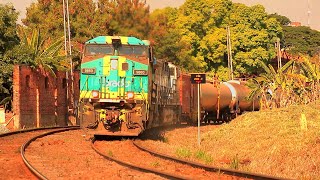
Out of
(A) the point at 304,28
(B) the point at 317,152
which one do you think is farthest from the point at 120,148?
(A) the point at 304,28

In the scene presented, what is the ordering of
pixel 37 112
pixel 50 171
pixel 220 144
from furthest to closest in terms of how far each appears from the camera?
pixel 37 112 → pixel 220 144 → pixel 50 171

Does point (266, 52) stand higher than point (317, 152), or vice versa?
point (266, 52)

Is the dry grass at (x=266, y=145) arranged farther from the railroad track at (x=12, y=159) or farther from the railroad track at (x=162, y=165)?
the railroad track at (x=12, y=159)

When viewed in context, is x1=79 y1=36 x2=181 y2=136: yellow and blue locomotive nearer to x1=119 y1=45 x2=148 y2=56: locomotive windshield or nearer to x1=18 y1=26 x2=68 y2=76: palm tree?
x1=119 y1=45 x2=148 y2=56: locomotive windshield

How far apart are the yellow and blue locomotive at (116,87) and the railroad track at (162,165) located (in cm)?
92

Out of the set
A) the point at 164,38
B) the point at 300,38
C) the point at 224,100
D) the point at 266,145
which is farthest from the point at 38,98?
the point at 300,38

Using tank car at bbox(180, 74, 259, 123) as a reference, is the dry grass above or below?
below

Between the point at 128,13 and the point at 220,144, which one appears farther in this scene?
the point at 128,13

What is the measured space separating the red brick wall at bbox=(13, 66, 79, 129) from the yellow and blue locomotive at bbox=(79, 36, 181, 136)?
39.1 feet

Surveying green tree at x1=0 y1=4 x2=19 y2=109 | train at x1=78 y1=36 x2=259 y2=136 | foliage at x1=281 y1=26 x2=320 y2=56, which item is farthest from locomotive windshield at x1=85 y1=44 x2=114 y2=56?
foliage at x1=281 y1=26 x2=320 y2=56

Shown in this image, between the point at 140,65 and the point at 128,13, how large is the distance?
88.3 feet

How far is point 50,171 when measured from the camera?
12.2 meters

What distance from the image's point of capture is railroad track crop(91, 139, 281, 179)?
11711mm

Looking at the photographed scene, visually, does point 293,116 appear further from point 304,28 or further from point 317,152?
point 304,28
